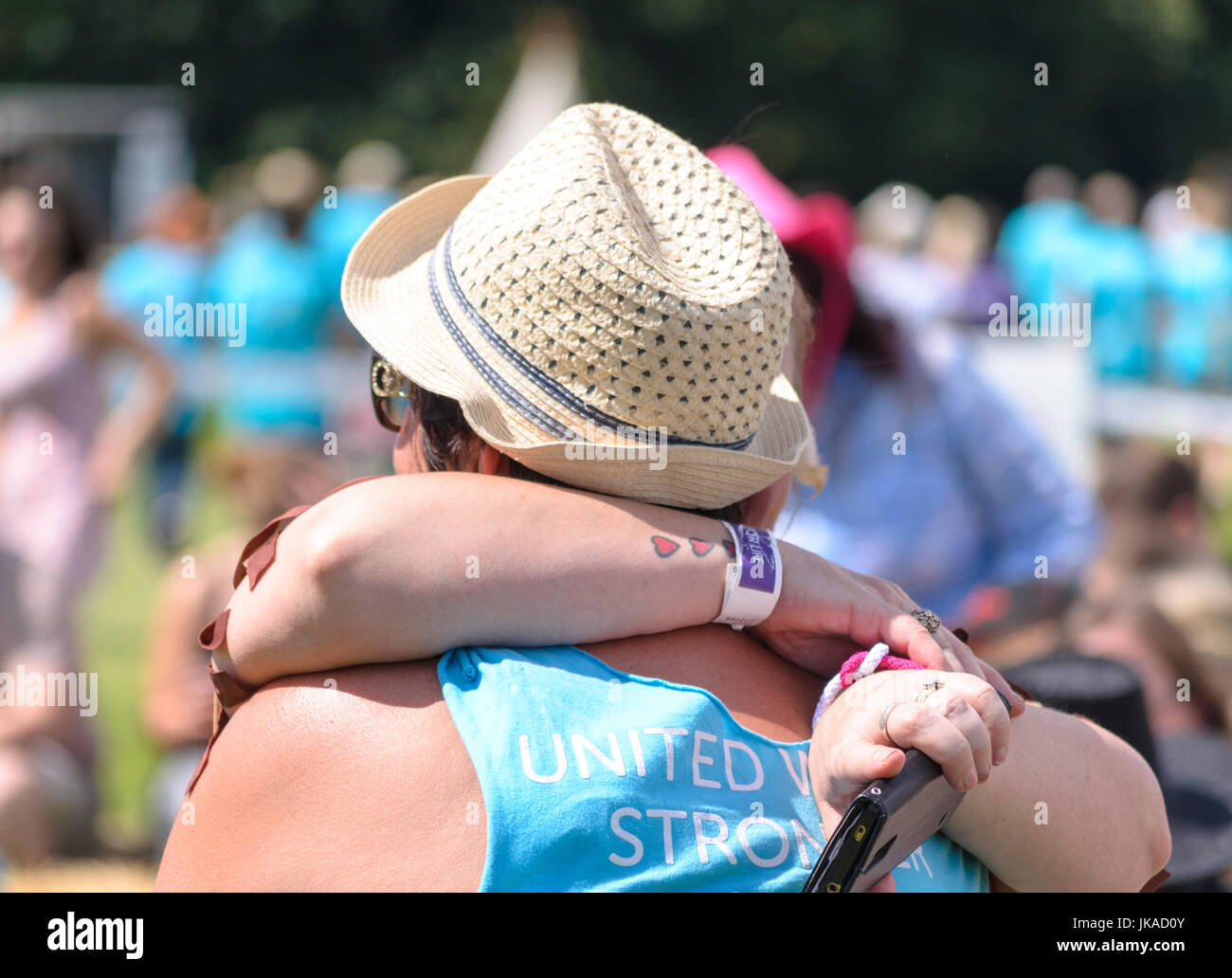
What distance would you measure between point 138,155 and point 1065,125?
1677 centimetres

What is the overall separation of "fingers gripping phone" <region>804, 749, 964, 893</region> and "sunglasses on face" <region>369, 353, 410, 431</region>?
751 mm

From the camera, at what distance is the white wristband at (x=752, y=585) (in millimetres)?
1667

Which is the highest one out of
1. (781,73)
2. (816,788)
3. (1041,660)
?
(781,73)

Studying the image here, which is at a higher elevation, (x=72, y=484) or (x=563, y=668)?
(x=563, y=668)

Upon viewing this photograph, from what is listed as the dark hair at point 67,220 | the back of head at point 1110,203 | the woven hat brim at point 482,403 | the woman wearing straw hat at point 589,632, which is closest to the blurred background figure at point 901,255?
the back of head at point 1110,203

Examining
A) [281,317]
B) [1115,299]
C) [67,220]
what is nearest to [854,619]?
[67,220]

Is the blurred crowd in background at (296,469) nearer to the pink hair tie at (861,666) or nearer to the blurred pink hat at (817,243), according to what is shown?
the blurred pink hat at (817,243)

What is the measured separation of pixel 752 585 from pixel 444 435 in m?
0.42

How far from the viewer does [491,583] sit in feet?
5.12

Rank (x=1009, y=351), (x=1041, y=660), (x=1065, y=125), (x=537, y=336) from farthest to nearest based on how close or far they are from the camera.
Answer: (x=1065, y=125) < (x=1009, y=351) < (x=1041, y=660) < (x=537, y=336)

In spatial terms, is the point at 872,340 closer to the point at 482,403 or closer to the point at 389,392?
the point at 389,392

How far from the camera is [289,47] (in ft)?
82.8

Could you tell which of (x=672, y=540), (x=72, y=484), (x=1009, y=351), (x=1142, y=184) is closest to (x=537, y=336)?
(x=672, y=540)

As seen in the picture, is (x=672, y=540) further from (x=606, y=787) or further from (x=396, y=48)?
(x=396, y=48)
